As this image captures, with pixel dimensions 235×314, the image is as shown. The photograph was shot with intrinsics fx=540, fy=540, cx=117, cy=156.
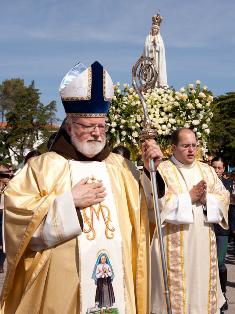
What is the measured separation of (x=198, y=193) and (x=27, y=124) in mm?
46463

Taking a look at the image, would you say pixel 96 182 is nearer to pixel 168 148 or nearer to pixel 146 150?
pixel 146 150

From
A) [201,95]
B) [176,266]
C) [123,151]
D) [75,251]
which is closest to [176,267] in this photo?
[176,266]

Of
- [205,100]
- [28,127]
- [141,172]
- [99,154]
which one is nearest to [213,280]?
[141,172]

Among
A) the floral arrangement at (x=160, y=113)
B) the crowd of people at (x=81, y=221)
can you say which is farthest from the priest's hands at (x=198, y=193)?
the floral arrangement at (x=160, y=113)

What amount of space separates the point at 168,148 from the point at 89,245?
4357mm

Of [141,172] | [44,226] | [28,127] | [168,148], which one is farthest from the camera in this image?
[28,127]

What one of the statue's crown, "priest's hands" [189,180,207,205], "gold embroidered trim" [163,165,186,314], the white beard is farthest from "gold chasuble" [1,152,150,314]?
the statue's crown

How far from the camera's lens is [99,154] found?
3.73 meters

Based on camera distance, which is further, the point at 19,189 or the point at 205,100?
the point at 205,100

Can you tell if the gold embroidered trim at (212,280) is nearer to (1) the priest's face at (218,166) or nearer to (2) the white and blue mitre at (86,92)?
(2) the white and blue mitre at (86,92)

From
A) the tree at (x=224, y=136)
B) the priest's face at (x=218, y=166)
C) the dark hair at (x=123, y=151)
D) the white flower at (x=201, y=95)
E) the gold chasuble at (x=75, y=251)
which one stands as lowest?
the gold chasuble at (x=75, y=251)

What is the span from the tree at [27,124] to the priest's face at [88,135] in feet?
151

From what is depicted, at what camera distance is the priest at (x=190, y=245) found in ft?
17.6

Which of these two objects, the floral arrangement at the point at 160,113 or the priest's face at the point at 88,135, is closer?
the priest's face at the point at 88,135
